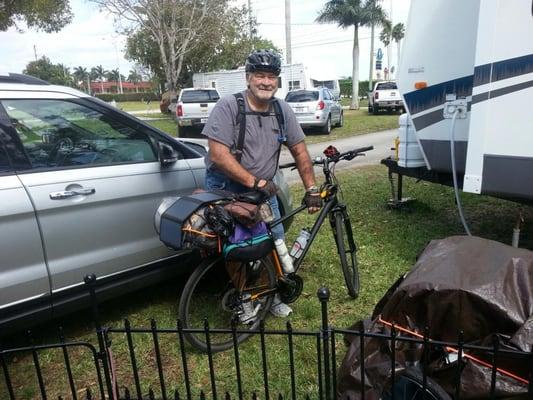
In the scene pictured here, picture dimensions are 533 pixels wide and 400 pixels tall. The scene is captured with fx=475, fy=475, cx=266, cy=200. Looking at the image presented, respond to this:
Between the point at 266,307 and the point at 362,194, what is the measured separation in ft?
14.5

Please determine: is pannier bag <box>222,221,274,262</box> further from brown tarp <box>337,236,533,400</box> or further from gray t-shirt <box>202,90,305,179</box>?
brown tarp <box>337,236,533,400</box>

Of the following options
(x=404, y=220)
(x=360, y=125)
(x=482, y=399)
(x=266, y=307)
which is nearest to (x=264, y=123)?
(x=266, y=307)

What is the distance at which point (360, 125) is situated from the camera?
1834 centimetres

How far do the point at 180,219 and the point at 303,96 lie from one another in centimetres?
1325

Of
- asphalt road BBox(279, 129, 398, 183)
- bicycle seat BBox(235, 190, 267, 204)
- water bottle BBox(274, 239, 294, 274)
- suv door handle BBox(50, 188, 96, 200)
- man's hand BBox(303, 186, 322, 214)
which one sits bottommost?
asphalt road BBox(279, 129, 398, 183)

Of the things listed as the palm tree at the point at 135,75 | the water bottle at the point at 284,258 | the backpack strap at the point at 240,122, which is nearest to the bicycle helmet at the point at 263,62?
the backpack strap at the point at 240,122

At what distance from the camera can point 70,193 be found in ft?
9.91

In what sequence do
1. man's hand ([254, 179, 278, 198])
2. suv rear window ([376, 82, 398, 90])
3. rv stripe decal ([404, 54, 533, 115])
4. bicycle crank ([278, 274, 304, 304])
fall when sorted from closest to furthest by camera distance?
man's hand ([254, 179, 278, 198]) → rv stripe decal ([404, 54, 533, 115]) → bicycle crank ([278, 274, 304, 304]) → suv rear window ([376, 82, 398, 90])

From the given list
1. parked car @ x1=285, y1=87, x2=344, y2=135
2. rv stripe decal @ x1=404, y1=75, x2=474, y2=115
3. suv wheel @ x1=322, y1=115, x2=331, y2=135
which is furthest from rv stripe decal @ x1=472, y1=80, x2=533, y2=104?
suv wheel @ x1=322, y1=115, x2=331, y2=135

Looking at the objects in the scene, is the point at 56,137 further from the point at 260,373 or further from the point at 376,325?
the point at 376,325

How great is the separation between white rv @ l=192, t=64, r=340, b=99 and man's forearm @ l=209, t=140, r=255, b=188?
71.9 feet

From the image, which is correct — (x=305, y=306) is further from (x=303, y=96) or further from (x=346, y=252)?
(x=303, y=96)

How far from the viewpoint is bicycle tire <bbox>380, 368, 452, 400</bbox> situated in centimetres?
199

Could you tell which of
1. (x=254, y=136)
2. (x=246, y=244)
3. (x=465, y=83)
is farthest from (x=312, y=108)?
(x=246, y=244)
